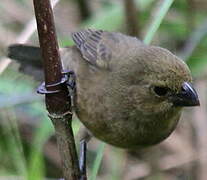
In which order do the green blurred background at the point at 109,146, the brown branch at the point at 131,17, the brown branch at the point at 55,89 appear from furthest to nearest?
the green blurred background at the point at 109,146
the brown branch at the point at 131,17
the brown branch at the point at 55,89

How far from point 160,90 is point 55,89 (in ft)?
1.94

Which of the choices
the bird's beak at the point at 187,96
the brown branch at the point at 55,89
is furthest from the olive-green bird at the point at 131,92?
the brown branch at the point at 55,89

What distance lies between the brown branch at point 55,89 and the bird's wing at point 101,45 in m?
0.80

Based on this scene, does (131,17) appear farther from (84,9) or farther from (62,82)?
(62,82)

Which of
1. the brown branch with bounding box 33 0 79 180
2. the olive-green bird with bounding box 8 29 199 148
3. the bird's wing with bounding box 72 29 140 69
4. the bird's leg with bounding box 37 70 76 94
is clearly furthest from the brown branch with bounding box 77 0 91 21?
the brown branch with bounding box 33 0 79 180

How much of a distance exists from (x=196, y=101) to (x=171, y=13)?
6.64 ft

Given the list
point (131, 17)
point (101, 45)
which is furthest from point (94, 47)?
point (131, 17)

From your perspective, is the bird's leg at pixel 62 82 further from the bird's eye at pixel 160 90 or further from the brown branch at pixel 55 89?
the bird's eye at pixel 160 90

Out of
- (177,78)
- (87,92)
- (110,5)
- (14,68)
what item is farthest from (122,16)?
(177,78)

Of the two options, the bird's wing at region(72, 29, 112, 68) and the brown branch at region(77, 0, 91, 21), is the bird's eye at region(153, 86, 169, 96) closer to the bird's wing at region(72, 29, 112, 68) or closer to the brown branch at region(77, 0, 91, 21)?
the bird's wing at region(72, 29, 112, 68)

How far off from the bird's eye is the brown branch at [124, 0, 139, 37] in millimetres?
1081

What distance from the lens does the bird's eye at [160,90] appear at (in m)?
2.89

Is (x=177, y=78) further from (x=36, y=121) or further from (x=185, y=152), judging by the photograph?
(x=36, y=121)

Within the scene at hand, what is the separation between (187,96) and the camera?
2855mm
